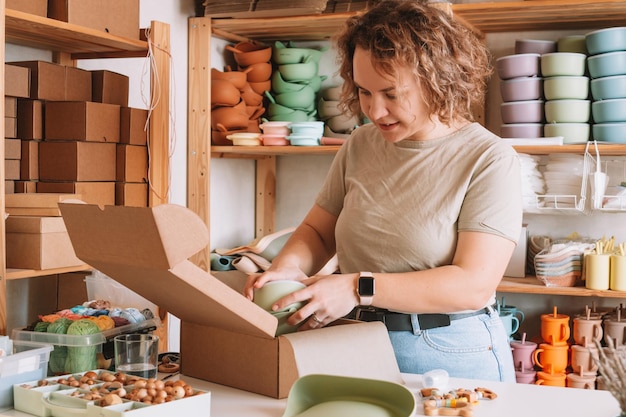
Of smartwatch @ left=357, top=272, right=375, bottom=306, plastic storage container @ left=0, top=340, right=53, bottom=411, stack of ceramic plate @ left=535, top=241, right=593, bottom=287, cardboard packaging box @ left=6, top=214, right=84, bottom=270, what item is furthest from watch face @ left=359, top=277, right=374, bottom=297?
stack of ceramic plate @ left=535, top=241, right=593, bottom=287

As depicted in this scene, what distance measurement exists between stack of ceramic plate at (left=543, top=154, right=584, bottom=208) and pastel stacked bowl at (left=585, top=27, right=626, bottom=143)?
0.44 feet

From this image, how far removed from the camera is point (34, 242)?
6.19 feet

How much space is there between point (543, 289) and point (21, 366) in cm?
177

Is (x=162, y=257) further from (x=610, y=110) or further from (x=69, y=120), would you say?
(x=610, y=110)

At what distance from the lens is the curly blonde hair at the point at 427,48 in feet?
5.03

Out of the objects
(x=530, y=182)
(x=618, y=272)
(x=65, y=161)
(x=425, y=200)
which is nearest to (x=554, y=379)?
(x=618, y=272)

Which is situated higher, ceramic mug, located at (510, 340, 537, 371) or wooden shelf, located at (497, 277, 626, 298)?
wooden shelf, located at (497, 277, 626, 298)

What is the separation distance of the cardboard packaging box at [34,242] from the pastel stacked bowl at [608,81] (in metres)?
1.66

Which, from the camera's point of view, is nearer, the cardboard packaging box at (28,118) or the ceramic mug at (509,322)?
the cardboard packaging box at (28,118)

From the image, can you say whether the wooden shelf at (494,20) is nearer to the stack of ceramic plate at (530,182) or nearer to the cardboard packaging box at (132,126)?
the stack of ceramic plate at (530,182)

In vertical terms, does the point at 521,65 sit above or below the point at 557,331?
above

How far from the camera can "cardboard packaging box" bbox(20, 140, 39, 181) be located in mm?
2117

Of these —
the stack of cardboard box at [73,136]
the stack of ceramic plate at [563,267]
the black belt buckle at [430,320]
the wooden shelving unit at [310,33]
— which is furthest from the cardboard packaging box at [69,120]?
the stack of ceramic plate at [563,267]

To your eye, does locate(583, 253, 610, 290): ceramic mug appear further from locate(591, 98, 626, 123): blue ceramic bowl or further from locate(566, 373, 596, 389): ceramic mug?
locate(591, 98, 626, 123): blue ceramic bowl
